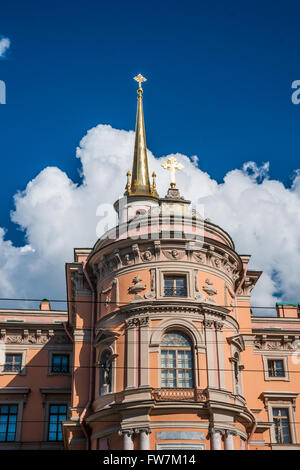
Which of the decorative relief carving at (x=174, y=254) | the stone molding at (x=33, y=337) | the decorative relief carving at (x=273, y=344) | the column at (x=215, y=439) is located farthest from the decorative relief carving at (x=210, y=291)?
the stone molding at (x=33, y=337)

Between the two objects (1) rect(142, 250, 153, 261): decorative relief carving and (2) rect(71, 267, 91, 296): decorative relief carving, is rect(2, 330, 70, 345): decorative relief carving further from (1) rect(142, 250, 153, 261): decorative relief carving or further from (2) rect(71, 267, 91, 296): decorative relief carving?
(1) rect(142, 250, 153, 261): decorative relief carving

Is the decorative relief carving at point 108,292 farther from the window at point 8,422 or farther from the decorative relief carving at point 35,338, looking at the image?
the window at point 8,422

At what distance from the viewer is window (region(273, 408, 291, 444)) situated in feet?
115

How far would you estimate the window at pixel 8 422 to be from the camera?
35500 mm

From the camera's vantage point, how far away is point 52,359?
37500mm

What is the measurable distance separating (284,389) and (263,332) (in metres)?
3.26

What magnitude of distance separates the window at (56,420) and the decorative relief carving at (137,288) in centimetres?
983

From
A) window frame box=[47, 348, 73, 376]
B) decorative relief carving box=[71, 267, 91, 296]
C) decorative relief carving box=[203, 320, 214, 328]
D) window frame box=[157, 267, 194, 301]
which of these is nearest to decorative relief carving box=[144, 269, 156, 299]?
window frame box=[157, 267, 194, 301]

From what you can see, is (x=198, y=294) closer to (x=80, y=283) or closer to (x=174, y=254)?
(x=174, y=254)

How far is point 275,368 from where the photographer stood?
122 feet

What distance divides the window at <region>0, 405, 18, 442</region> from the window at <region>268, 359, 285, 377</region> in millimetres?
14023
